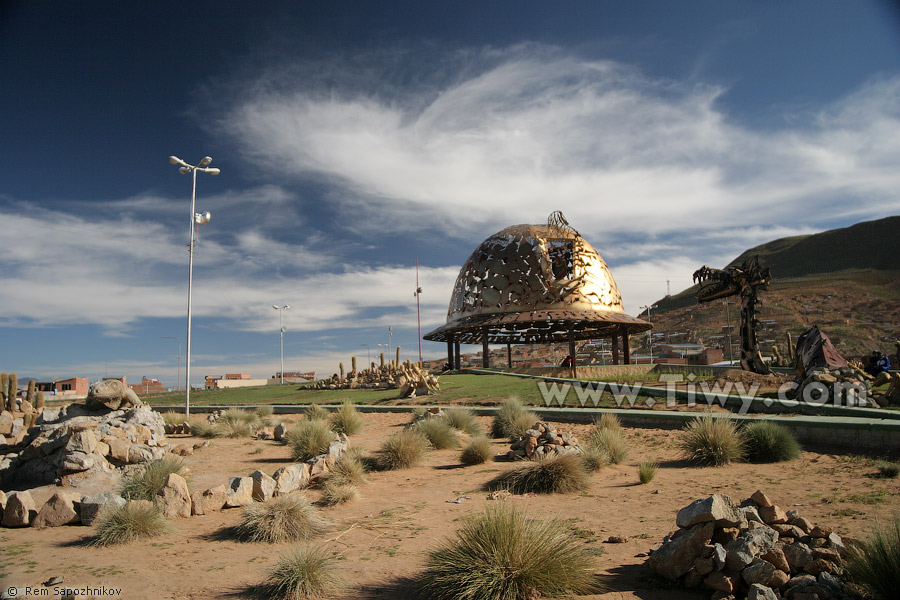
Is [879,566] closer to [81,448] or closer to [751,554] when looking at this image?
[751,554]

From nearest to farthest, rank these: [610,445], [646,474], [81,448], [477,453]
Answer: [646,474]
[81,448]
[610,445]
[477,453]

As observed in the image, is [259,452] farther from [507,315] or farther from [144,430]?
Result: [507,315]

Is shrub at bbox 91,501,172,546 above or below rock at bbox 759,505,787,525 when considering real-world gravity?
below

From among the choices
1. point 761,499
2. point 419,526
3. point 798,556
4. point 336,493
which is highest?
point 761,499

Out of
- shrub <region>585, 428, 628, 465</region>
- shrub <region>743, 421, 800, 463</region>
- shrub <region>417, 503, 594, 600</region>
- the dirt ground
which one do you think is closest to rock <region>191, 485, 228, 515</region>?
Result: the dirt ground

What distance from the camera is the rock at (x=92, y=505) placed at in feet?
24.2

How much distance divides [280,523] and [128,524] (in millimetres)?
1855

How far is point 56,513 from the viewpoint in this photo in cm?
742

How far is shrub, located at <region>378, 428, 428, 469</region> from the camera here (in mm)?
11664

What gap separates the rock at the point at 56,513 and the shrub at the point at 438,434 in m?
7.76

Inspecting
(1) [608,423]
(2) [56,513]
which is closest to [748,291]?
(1) [608,423]

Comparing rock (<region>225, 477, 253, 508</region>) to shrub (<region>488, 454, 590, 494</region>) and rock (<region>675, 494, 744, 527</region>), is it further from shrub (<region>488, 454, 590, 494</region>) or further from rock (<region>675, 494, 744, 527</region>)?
rock (<region>675, 494, 744, 527</region>)

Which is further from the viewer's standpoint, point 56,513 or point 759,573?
point 56,513

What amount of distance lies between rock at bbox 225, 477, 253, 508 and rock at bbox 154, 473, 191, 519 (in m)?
0.63
